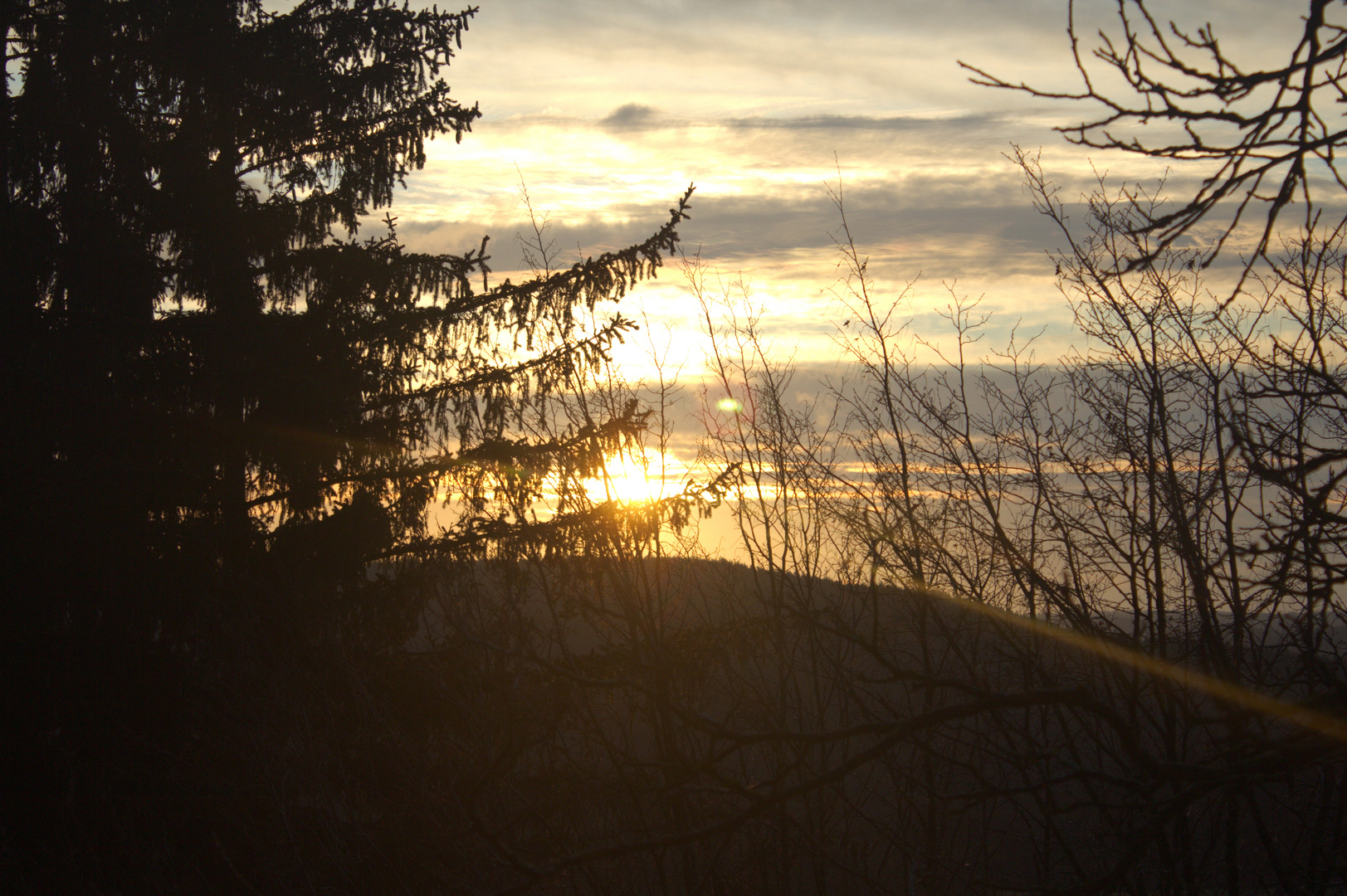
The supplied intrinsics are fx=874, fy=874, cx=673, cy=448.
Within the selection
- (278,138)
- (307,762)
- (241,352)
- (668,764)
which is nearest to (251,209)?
(278,138)

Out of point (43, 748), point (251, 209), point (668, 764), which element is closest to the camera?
point (668, 764)

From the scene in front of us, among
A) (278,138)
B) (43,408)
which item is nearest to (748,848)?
(43,408)

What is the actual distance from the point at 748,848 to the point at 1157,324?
6677 mm

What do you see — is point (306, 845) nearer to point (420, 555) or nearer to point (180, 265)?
point (420, 555)

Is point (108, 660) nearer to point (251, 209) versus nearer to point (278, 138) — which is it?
point (251, 209)

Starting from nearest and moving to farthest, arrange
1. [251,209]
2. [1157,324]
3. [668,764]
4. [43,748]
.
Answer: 1. [668,764]
2. [1157,324]
3. [43,748]
4. [251,209]

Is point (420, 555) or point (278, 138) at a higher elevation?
point (278, 138)

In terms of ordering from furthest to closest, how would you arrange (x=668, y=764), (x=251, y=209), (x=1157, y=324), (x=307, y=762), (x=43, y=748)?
(x=251, y=209) < (x=43, y=748) < (x=1157, y=324) < (x=307, y=762) < (x=668, y=764)

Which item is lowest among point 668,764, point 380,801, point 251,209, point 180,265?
point 380,801

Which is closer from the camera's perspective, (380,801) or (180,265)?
(380,801)

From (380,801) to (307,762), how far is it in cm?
72

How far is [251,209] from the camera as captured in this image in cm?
967

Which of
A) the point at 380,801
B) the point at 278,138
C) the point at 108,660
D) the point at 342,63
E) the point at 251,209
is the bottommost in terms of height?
the point at 380,801

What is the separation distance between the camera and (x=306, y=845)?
8.14 m
